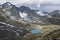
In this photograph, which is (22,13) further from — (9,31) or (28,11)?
(9,31)

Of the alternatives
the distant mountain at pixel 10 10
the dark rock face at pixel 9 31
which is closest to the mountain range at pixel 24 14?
the distant mountain at pixel 10 10

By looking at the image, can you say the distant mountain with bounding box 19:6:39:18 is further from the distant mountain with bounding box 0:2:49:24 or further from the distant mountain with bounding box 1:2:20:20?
the distant mountain with bounding box 1:2:20:20

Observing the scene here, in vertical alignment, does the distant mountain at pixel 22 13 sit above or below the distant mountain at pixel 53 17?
above

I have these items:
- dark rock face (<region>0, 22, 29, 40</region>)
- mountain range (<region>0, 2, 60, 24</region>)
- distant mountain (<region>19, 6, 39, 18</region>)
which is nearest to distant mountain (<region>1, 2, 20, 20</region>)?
mountain range (<region>0, 2, 60, 24</region>)

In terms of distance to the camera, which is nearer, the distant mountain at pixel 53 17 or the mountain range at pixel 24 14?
the mountain range at pixel 24 14

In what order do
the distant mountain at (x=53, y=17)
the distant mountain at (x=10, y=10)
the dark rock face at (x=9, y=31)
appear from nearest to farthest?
the dark rock face at (x=9, y=31)
the distant mountain at (x=10, y=10)
the distant mountain at (x=53, y=17)

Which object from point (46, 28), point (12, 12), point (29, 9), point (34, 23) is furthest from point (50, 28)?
point (12, 12)

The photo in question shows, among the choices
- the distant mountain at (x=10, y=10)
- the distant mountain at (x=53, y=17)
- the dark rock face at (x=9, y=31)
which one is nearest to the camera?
the dark rock face at (x=9, y=31)

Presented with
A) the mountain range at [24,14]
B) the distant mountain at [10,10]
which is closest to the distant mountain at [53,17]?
the mountain range at [24,14]

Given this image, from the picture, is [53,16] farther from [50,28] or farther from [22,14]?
[22,14]

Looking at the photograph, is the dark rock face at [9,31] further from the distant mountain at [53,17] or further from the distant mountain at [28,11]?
the distant mountain at [53,17]

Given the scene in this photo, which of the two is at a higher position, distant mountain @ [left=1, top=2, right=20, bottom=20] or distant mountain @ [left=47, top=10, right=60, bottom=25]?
distant mountain @ [left=1, top=2, right=20, bottom=20]
